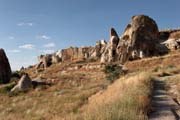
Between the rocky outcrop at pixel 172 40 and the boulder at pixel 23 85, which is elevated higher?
the rocky outcrop at pixel 172 40

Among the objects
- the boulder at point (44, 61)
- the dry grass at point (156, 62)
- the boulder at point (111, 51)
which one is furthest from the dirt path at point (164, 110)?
the boulder at point (44, 61)

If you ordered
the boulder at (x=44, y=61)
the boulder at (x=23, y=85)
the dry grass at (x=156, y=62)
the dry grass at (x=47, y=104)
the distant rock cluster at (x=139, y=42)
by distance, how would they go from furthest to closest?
the boulder at (x=44, y=61) → the distant rock cluster at (x=139, y=42) → the dry grass at (x=156, y=62) → the boulder at (x=23, y=85) → the dry grass at (x=47, y=104)

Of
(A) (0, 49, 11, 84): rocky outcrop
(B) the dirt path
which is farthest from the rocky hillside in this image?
(B) the dirt path

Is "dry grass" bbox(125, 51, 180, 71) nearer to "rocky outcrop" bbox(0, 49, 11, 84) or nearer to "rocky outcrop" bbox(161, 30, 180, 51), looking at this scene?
"rocky outcrop" bbox(161, 30, 180, 51)

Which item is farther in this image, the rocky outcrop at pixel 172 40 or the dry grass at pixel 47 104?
the rocky outcrop at pixel 172 40

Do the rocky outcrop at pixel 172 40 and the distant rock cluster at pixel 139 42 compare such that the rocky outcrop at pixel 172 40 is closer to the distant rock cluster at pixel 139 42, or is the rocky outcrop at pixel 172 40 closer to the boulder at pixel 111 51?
the distant rock cluster at pixel 139 42

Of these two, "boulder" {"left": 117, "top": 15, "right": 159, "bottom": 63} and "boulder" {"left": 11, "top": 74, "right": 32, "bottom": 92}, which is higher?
"boulder" {"left": 117, "top": 15, "right": 159, "bottom": 63}

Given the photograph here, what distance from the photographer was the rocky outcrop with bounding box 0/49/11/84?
42.2 metres

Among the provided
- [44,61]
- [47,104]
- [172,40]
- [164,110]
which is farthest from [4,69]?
[44,61]

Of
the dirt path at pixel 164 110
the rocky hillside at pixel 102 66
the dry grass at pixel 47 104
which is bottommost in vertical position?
the dry grass at pixel 47 104

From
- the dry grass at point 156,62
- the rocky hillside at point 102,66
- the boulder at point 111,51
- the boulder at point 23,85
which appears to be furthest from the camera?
the boulder at point 111,51

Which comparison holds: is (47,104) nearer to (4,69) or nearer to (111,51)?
(4,69)

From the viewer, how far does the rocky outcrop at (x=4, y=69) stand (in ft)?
139

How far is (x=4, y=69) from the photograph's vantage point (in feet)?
141
